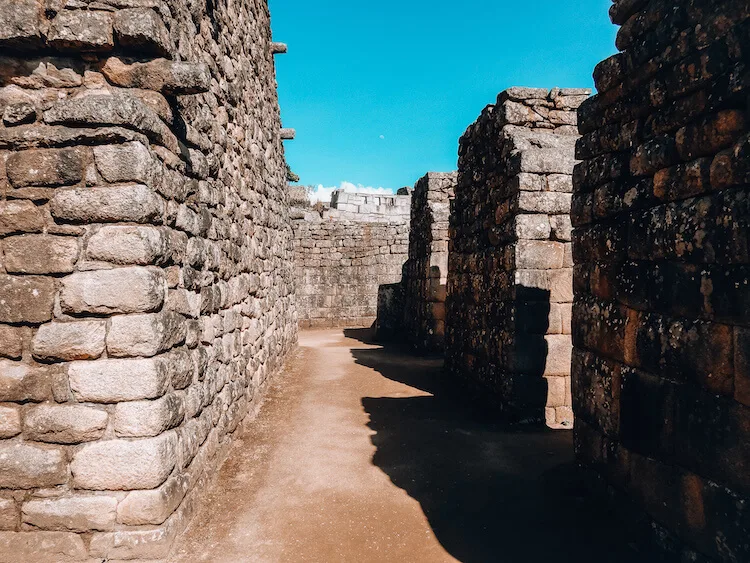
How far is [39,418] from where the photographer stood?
2.79 m

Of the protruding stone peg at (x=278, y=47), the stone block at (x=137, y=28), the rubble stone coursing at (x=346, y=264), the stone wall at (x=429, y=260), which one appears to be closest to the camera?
the stone block at (x=137, y=28)

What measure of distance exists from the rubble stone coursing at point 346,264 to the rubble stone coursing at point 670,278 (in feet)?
44.8

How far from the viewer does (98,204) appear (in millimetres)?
2801

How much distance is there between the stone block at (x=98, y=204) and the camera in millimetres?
2803

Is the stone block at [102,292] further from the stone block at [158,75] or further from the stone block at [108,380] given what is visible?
the stone block at [158,75]

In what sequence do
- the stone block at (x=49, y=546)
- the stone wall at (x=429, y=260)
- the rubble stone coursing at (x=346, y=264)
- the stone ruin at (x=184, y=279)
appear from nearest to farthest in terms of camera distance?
the stone ruin at (x=184, y=279) → the stone block at (x=49, y=546) → the stone wall at (x=429, y=260) → the rubble stone coursing at (x=346, y=264)

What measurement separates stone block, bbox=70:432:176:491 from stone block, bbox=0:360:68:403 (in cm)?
38

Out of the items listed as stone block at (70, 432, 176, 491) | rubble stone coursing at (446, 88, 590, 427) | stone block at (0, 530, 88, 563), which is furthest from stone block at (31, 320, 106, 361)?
rubble stone coursing at (446, 88, 590, 427)

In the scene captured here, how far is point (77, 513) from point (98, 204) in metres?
1.83

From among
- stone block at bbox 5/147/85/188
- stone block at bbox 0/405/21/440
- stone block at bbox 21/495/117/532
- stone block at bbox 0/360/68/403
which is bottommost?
stone block at bbox 21/495/117/532

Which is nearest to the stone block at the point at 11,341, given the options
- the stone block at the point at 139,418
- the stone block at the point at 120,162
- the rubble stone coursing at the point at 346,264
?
the stone block at the point at 139,418

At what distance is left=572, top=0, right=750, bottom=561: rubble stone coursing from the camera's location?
227cm

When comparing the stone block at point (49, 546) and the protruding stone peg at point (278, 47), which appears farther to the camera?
the protruding stone peg at point (278, 47)

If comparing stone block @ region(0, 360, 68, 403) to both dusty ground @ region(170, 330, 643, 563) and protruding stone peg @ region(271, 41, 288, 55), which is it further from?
protruding stone peg @ region(271, 41, 288, 55)
